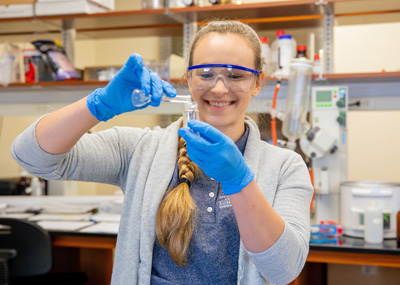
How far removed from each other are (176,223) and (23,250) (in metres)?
1.48

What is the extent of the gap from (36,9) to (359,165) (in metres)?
3.12

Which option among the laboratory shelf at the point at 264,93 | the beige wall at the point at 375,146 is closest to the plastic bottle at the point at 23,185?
the laboratory shelf at the point at 264,93

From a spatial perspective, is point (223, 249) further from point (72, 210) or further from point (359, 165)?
point (359, 165)

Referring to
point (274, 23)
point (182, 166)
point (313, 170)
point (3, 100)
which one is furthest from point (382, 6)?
point (3, 100)

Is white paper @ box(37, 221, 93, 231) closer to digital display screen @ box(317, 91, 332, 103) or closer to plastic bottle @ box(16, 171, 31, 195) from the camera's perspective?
plastic bottle @ box(16, 171, 31, 195)

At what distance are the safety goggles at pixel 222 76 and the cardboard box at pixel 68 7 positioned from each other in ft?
6.81

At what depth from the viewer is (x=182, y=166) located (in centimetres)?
124

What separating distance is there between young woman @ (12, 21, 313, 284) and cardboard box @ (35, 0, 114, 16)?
1.97 meters

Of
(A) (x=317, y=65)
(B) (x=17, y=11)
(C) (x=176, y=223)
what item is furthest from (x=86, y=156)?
(B) (x=17, y=11)

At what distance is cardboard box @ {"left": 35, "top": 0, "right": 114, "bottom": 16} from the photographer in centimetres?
301

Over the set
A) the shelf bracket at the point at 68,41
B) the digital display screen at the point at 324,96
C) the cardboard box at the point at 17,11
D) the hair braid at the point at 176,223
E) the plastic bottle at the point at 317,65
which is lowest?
the hair braid at the point at 176,223

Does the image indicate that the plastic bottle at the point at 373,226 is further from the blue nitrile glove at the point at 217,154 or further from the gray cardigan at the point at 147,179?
the blue nitrile glove at the point at 217,154

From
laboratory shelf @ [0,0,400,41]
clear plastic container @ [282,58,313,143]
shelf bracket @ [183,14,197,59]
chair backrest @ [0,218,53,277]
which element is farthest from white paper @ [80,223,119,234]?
laboratory shelf @ [0,0,400,41]

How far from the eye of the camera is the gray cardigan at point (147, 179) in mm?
1064
